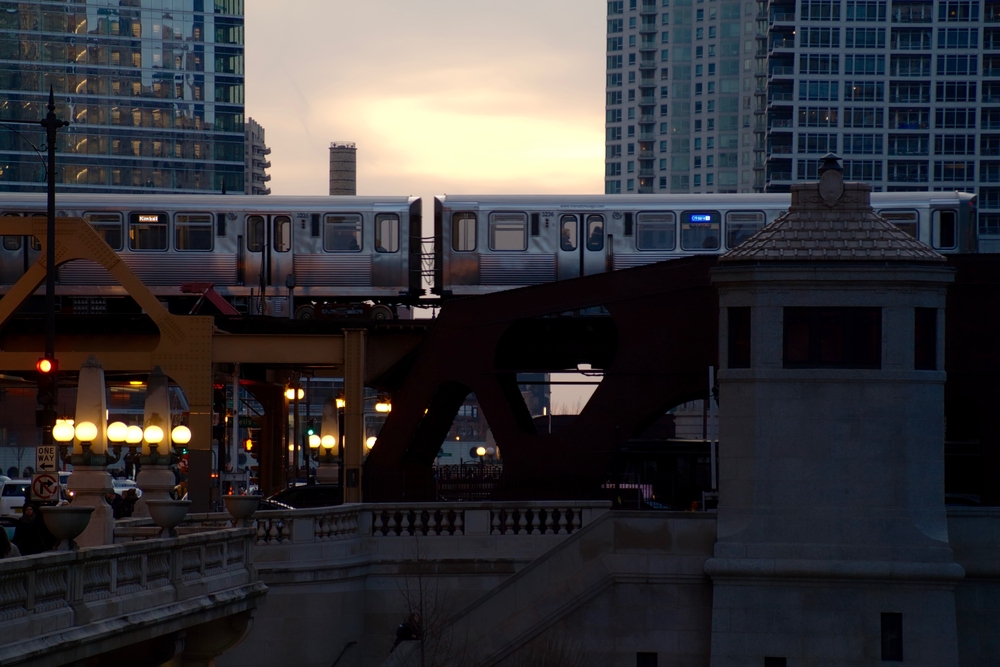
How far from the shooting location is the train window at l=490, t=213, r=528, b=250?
4291 cm

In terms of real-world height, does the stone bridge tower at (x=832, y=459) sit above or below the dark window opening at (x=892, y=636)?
above

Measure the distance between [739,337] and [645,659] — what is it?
6374 millimetres

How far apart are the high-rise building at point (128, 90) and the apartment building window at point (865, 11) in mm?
61234

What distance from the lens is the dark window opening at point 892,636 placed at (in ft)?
90.1

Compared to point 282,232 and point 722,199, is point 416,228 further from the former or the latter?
point 722,199

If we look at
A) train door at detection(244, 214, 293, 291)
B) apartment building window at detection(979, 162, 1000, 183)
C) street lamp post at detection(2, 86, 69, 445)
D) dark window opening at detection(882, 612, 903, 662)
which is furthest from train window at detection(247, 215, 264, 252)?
apartment building window at detection(979, 162, 1000, 183)

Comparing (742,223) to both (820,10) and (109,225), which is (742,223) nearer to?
(109,225)

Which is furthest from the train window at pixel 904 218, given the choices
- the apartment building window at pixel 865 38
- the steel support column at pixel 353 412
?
the apartment building window at pixel 865 38

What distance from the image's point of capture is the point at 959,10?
146m

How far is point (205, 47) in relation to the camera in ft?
504

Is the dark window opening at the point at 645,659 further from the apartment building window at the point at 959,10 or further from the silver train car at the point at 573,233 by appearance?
the apartment building window at the point at 959,10

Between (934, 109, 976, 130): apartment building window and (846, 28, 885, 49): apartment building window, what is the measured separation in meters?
9.04

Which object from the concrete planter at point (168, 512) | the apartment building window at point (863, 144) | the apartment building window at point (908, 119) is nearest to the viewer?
the concrete planter at point (168, 512)

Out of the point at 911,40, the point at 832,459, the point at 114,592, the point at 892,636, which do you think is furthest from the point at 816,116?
the point at 114,592
